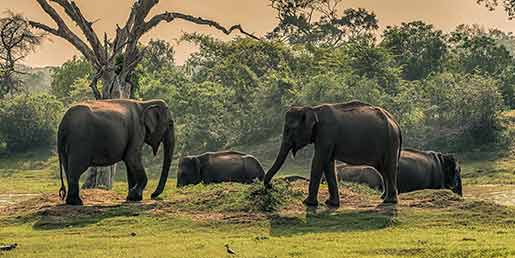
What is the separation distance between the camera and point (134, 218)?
17219 millimetres

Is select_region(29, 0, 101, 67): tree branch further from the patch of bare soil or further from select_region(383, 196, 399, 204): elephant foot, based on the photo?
select_region(383, 196, 399, 204): elephant foot

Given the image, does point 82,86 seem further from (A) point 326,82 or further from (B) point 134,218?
(B) point 134,218

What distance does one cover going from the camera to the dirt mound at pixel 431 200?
18.2 metres

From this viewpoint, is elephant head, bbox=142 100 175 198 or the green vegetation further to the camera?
elephant head, bbox=142 100 175 198

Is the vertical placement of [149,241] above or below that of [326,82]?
below

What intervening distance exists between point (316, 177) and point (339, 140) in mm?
1040

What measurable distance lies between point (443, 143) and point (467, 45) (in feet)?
76.0

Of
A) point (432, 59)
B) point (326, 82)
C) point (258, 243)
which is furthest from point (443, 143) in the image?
point (258, 243)

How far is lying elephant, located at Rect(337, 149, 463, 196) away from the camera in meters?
24.9

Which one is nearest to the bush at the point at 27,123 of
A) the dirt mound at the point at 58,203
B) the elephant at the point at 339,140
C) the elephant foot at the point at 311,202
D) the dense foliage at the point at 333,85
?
the dense foliage at the point at 333,85

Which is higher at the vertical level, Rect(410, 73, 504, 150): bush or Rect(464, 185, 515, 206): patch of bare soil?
Rect(410, 73, 504, 150): bush

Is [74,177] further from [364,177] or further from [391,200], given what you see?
[364,177]

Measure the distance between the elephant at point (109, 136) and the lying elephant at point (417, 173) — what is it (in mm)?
6432

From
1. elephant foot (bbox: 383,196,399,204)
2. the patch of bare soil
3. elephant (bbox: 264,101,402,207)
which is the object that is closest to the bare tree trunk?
elephant (bbox: 264,101,402,207)
